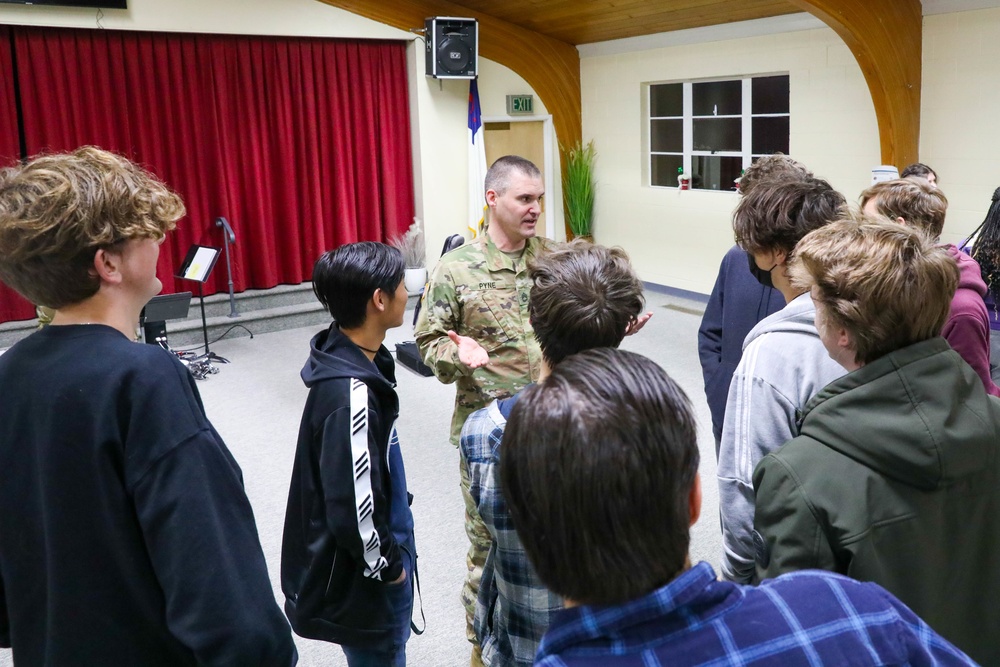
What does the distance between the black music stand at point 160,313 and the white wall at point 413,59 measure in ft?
8.38

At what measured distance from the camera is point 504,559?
139 centimetres

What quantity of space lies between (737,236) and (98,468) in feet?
4.42

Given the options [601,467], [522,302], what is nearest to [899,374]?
[601,467]

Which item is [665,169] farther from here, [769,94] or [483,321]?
[483,321]

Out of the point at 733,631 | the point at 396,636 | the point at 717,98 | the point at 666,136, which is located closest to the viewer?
the point at 733,631

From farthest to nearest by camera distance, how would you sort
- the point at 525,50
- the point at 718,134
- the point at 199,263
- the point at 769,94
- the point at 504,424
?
the point at 525,50
the point at 718,134
the point at 769,94
the point at 199,263
the point at 504,424

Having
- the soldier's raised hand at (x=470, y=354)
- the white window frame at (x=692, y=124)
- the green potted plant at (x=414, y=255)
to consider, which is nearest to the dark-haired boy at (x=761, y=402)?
the soldier's raised hand at (x=470, y=354)

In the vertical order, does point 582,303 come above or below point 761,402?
above

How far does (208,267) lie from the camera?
5.86 metres

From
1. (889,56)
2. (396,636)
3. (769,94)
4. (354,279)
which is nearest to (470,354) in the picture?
(354,279)

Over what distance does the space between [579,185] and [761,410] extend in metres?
7.50

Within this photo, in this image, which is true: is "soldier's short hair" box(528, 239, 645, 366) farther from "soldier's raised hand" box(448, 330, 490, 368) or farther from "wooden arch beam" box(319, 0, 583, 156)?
"wooden arch beam" box(319, 0, 583, 156)

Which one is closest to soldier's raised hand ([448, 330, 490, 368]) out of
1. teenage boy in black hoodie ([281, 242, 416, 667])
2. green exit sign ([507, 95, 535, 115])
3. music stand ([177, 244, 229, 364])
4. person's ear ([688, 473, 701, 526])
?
teenage boy in black hoodie ([281, 242, 416, 667])

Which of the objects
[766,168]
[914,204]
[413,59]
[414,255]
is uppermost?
[413,59]
